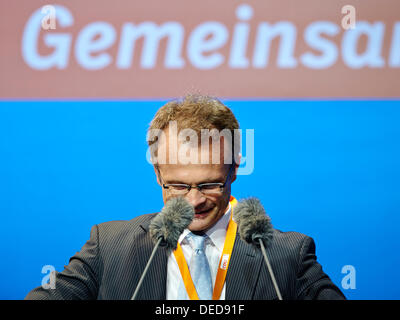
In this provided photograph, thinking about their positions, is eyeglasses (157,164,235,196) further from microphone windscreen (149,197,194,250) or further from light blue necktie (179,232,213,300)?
microphone windscreen (149,197,194,250)

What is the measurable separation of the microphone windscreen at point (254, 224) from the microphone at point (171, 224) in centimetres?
16

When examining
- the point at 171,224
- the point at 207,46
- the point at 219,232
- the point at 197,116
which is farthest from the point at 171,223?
the point at 207,46

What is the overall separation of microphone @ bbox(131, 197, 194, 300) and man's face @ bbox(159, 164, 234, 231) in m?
0.40

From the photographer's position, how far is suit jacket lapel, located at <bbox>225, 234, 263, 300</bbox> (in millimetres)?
1909

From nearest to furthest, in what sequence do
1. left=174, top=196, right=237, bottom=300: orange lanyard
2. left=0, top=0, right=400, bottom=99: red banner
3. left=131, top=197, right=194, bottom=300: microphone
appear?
left=131, top=197, right=194, bottom=300: microphone, left=174, top=196, right=237, bottom=300: orange lanyard, left=0, top=0, right=400, bottom=99: red banner

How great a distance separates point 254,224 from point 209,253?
52cm

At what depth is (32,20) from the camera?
121 inches

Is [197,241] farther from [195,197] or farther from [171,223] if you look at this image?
[171,223]

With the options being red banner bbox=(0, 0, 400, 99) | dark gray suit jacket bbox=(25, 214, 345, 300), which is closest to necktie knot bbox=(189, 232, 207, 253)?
dark gray suit jacket bbox=(25, 214, 345, 300)

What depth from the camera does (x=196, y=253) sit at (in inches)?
77.6

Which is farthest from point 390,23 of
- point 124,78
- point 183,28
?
point 124,78

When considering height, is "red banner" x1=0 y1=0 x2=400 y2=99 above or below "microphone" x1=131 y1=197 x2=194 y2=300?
above
